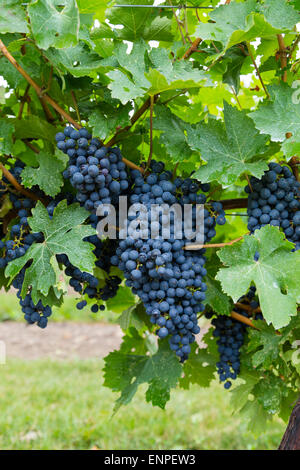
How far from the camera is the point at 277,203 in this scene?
119 cm

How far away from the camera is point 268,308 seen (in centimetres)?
104

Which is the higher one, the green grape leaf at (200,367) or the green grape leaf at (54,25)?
the green grape leaf at (54,25)

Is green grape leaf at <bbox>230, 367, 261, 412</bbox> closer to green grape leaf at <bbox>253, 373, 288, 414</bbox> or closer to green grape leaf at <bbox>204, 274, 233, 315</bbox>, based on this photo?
green grape leaf at <bbox>253, 373, 288, 414</bbox>

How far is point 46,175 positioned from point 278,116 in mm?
541

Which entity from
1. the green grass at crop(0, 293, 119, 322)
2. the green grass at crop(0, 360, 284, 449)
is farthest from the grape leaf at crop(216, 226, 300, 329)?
the green grass at crop(0, 293, 119, 322)

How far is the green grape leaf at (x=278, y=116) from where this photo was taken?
1.09 m

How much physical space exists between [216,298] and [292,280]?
0.28m

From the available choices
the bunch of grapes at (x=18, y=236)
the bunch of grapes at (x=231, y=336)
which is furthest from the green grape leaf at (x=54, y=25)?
the bunch of grapes at (x=231, y=336)

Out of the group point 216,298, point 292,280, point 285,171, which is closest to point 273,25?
point 285,171

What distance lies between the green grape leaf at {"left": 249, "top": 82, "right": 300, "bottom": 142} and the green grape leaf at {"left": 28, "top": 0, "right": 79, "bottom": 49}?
1.33 feet

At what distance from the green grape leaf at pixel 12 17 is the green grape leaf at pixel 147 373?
0.91m

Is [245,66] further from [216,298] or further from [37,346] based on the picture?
[37,346]

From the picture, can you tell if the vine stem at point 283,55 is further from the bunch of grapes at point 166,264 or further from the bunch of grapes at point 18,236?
the bunch of grapes at point 18,236
